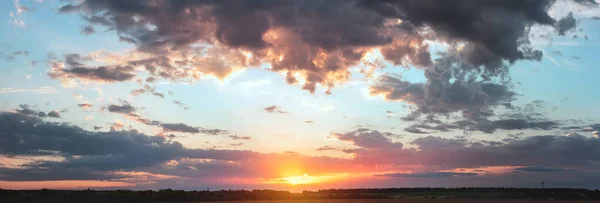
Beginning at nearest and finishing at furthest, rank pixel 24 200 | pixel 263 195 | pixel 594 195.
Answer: pixel 24 200
pixel 263 195
pixel 594 195

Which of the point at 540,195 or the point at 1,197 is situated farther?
the point at 540,195

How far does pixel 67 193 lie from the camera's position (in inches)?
4751

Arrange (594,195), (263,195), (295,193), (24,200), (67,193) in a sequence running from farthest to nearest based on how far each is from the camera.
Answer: (594,195)
(295,193)
(263,195)
(67,193)
(24,200)

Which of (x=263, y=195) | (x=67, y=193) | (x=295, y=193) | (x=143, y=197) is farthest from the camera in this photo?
(x=295, y=193)

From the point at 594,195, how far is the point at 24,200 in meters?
189

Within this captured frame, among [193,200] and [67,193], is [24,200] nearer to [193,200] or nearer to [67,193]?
[67,193]

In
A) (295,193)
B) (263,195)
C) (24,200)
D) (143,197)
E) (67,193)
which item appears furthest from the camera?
(295,193)

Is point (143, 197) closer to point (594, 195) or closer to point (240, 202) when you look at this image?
point (240, 202)

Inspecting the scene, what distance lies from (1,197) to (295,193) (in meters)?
87.5

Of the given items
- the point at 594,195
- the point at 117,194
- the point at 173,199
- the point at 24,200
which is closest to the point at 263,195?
the point at 173,199

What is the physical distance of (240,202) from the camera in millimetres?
123938

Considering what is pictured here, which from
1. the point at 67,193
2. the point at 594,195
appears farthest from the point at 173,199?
the point at 594,195

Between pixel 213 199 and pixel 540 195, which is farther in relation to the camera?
pixel 540 195

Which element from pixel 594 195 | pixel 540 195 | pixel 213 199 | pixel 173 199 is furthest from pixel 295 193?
pixel 594 195
